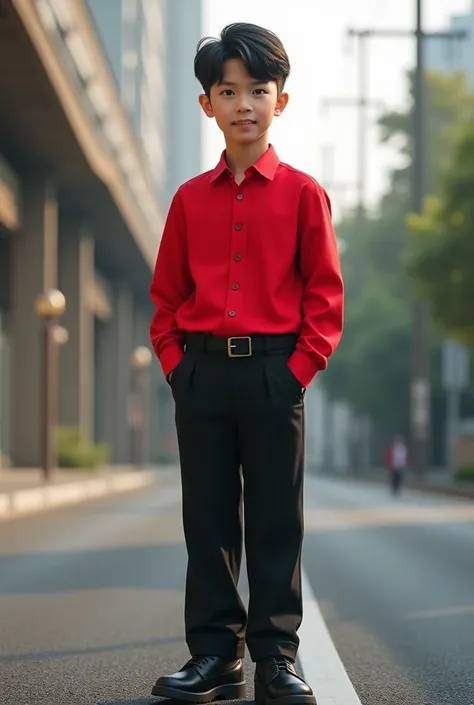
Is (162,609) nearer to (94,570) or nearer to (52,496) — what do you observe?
(94,570)

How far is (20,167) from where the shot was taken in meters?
38.4

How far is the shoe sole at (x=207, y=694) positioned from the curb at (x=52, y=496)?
44.5 ft

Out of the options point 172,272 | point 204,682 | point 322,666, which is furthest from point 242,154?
point 322,666

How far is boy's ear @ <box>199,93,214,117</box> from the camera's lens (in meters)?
5.17

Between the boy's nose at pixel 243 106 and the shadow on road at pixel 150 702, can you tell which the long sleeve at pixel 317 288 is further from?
the shadow on road at pixel 150 702

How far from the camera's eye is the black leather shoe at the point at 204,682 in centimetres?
488

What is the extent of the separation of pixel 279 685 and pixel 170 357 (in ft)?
3.52

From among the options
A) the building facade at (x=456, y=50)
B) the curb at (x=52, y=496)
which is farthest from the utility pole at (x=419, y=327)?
the building facade at (x=456, y=50)

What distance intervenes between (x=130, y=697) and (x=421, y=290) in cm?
2683

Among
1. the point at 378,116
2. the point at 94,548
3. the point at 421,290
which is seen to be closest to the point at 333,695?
the point at 94,548

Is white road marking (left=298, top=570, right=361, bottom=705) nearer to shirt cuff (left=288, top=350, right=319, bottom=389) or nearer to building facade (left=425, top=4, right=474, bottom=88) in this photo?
shirt cuff (left=288, top=350, right=319, bottom=389)

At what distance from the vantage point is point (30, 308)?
3966 centimetres

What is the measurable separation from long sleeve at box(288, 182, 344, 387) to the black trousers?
8cm

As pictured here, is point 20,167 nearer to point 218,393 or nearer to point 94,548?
point 94,548
